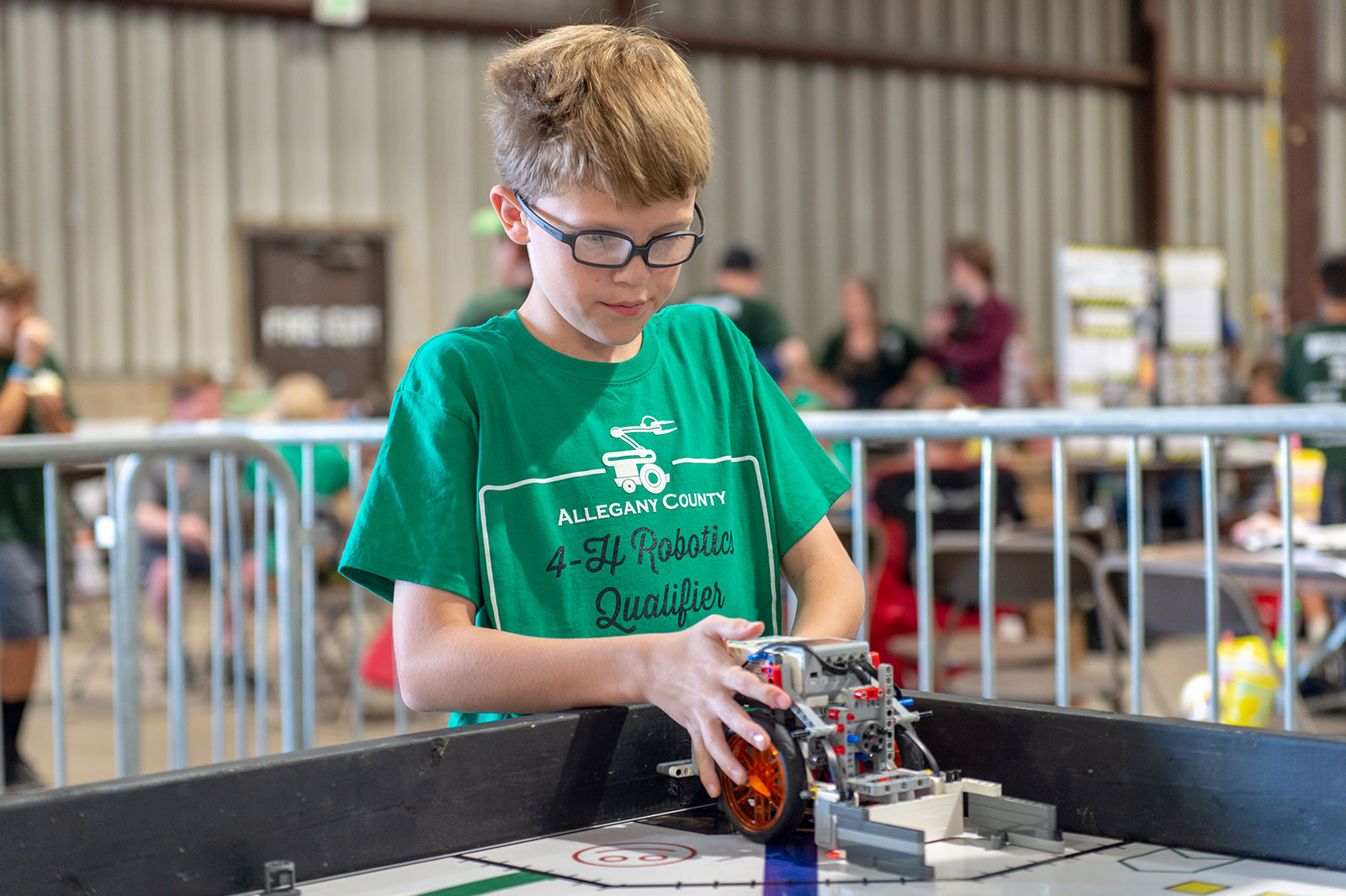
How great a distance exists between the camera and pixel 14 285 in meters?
4.55

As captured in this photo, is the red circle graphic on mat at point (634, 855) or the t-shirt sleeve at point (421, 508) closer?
the red circle graphic on mat at point (634, 855)

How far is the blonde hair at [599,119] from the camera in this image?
117cm

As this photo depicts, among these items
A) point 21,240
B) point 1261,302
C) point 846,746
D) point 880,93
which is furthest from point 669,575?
Answer: point 1261,302

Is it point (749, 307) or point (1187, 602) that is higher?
point (749, 307)

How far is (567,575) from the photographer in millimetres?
1280

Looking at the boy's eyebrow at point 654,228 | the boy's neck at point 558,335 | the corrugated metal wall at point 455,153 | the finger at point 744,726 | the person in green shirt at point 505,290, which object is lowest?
the finger at point 744,726

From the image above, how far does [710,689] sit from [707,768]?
0.23 ft

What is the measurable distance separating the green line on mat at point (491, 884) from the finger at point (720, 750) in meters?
0.14

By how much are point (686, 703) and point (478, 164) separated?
10.6 metres

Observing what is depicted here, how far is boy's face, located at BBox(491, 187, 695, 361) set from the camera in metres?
1.18

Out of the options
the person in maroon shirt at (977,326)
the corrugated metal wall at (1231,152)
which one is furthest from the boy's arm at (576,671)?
the corrugated metal wall at (1231,152)

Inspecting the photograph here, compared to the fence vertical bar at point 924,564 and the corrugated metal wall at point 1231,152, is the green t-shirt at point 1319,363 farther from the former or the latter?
the corrugated metal wall at point 1231,152

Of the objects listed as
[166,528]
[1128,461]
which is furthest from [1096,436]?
[166,528]

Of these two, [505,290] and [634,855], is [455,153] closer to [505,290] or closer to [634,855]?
[505,290]
